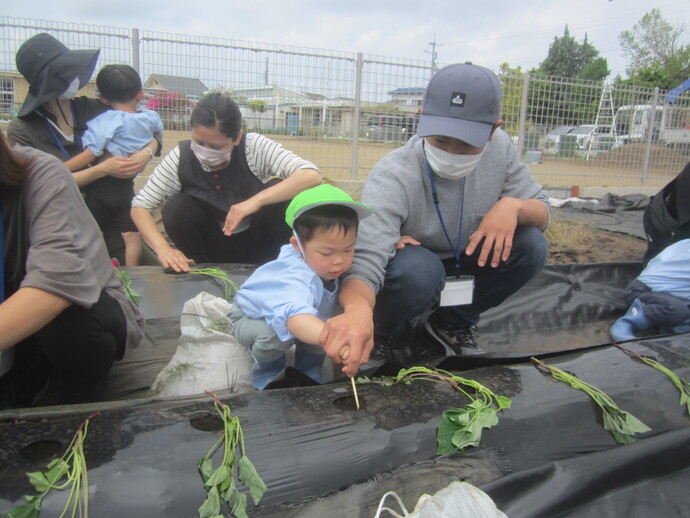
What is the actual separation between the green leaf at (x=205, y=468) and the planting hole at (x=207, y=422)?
0.38 feet

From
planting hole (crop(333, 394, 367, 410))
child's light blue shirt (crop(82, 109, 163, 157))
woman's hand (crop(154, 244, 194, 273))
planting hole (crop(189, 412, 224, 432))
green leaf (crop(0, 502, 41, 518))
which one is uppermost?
child's light blue shirt (crop(82, 109, 163, 157))

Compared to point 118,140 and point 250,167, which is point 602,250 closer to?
point 250,167

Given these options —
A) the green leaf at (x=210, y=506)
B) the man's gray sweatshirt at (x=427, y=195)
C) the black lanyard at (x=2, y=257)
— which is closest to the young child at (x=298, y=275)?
the man's gray sweatshirt at (x=427, y=195)

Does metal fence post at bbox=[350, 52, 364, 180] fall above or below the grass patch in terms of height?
above

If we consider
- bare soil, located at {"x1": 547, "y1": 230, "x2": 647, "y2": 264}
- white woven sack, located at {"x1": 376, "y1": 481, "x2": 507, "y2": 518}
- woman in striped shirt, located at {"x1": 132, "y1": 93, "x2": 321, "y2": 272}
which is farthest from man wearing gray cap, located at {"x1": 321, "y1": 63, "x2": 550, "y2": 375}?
bare soil, located at {"x1": 547, "y1": 230, "x2": 647, "y2": 264}

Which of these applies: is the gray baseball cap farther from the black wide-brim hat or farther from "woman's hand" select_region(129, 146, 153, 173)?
the black wide-brim hat

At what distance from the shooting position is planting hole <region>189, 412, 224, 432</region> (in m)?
1.27

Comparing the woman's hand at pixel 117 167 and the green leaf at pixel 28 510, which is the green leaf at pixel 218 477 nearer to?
the green leaf at pixel 28 510

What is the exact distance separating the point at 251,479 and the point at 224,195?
215 centimetres

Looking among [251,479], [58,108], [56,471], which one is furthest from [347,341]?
[58,108]

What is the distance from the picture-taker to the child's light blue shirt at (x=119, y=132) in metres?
3.23

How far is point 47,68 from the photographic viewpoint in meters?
2.97

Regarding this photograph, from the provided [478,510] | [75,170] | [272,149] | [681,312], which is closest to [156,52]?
[75,170]

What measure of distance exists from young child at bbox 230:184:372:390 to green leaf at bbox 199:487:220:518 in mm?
621
